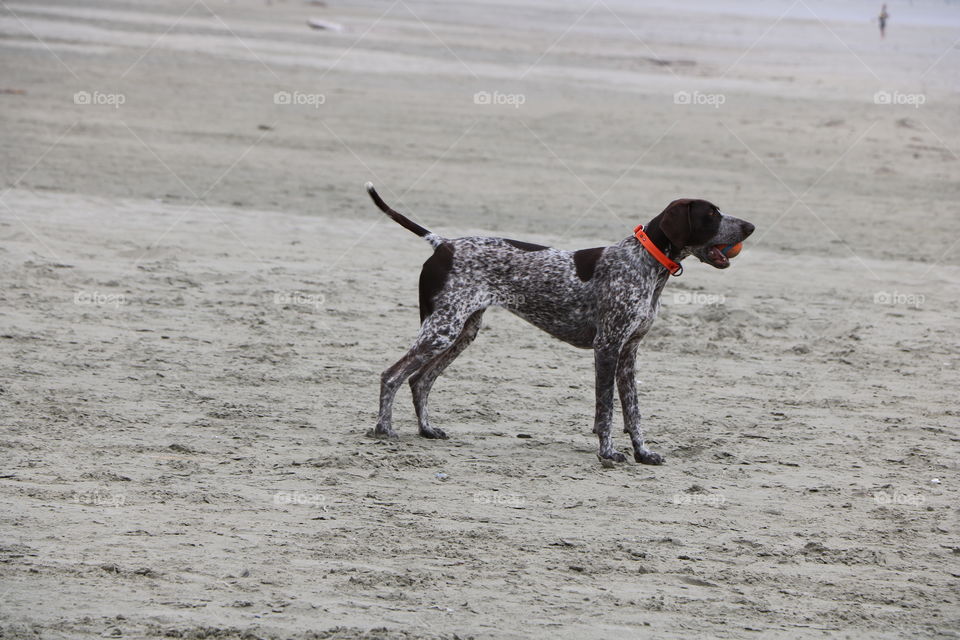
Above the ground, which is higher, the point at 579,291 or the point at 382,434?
the point at 579,291

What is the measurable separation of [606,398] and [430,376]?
1220 mm

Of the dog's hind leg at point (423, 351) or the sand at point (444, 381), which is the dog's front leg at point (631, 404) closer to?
the sand at point (444, 381)

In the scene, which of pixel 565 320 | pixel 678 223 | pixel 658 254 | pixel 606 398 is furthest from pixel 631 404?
pixel 678 223

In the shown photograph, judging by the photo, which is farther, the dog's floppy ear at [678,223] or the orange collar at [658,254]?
the orange collar at [658,254]

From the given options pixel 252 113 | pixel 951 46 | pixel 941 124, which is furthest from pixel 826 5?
pixel 252 113

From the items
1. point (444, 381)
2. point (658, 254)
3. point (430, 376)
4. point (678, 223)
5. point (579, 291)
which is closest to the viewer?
point (678, 223)

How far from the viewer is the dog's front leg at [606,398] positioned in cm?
759

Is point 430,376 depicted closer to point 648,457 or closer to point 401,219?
point 401,219

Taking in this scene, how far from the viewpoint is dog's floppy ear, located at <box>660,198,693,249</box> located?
750 centimetres

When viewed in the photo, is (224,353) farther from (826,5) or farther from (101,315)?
(826,5)

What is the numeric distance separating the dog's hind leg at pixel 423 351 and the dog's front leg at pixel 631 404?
41.8 inches

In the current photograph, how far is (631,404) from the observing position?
7785mm

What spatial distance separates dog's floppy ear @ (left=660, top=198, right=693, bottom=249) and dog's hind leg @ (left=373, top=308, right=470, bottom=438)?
4.54ft

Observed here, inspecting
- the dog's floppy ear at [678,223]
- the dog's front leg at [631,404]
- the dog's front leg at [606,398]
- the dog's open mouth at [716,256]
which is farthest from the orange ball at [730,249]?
the dog's front leg at [606,398]
